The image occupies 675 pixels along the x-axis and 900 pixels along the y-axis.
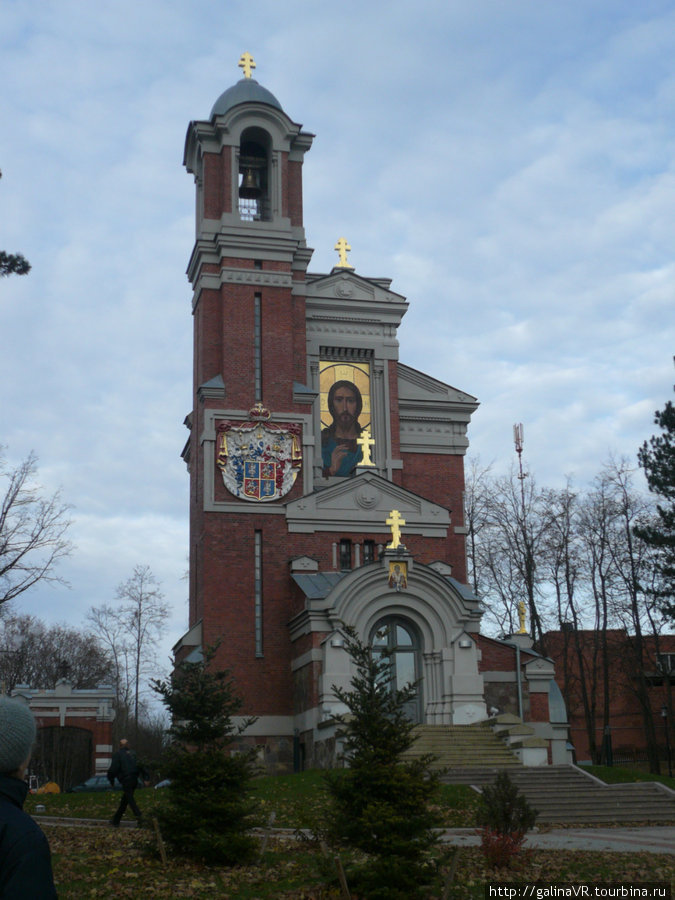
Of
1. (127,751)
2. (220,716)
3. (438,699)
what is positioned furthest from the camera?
(438,699)

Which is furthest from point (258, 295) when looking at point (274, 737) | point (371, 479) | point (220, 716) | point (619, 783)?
point (220, 716)

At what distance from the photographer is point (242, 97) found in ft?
120

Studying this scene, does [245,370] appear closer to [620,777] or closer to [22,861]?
[620,777]

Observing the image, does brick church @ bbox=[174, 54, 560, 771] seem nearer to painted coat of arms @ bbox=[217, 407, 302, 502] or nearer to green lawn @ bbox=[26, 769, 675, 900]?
painted coat of arms @ bbox=[217, 407, 302, 502]

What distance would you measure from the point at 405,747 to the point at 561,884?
7.03ft

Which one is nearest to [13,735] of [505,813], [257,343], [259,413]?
[505,813]

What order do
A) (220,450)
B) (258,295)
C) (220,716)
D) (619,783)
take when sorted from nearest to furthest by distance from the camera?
(220,716)
(619,783)
(220,450)
(258,295)

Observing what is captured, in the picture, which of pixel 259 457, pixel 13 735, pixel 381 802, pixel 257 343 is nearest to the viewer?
pixel 13 735

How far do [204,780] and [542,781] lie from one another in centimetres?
1227

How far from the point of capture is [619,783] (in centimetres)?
2283

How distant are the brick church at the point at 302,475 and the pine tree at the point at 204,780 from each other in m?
13.6

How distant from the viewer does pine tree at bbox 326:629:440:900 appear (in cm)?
966

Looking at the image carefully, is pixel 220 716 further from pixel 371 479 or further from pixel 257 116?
pixel 257 116

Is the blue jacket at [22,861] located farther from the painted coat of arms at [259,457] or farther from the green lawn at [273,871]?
the painted coat of arms at [259,457]
